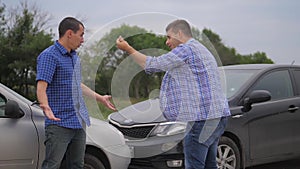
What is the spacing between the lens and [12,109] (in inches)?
164

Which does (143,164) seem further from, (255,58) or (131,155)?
(255,58)

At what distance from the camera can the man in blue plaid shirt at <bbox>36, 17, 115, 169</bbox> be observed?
12.4 feet

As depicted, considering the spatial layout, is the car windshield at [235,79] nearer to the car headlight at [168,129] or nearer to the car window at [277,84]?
the car window at [277,84]

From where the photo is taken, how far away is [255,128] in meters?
5.87

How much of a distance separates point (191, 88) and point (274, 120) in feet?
8.92

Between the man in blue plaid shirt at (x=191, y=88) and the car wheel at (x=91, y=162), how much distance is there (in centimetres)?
107

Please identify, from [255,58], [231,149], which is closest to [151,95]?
[231,149]

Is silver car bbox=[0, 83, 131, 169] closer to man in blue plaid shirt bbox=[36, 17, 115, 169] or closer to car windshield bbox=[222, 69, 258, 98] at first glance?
man in blue plaid shirt bbox=[36, 17, 115, 169]

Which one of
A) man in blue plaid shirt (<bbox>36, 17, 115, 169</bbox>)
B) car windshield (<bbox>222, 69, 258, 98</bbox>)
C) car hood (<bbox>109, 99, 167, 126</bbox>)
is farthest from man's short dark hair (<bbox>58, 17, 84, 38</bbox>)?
car windshield (<bbox>222, 69, 258, 98</bbox>)

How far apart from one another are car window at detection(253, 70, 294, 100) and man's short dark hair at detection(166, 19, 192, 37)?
2528 millimetres

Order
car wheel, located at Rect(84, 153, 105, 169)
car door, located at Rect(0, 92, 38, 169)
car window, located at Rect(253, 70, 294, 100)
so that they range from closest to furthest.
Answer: car door, located at Rect(0, 92, 38, 169) → car wheel, located at Rect(84, 153, 105, 169) → car window, located at Rect(253, 70, 294, 100)

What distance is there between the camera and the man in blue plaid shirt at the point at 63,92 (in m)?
3.78

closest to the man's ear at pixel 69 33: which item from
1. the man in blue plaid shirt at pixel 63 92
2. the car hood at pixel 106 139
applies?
the man in blue plaid shirt at pixel 63 92

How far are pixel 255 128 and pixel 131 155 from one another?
1.82 metres
